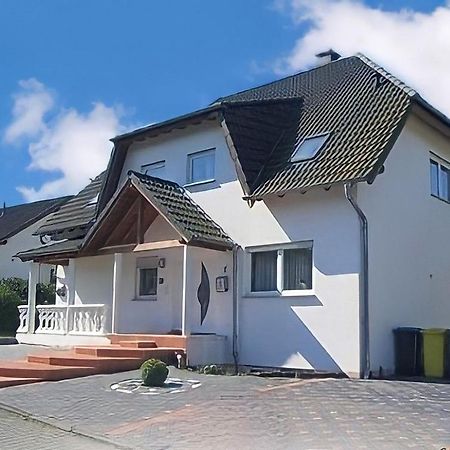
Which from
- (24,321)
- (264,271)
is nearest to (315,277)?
(264,271)

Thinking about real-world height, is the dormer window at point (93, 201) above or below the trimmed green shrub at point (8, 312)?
above

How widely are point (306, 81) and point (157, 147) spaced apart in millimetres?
4792

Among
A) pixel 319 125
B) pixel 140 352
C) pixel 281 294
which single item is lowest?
pixel 140 352

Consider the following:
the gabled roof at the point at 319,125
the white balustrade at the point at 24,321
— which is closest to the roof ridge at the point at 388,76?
the gabled roof at the point at 319,125

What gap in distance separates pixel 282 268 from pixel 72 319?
23.0 ft

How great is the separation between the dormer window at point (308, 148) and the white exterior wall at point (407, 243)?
154cm

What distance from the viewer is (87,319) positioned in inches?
756

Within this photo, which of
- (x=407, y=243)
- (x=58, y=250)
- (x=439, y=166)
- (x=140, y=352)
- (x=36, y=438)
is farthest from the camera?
(x=58, y=250)

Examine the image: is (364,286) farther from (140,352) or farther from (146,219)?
(146,219)

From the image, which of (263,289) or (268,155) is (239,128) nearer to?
(268,155)

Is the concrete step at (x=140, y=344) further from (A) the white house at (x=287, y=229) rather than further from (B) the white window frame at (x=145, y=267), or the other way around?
(B) the white window frame at (x=145, y=267)

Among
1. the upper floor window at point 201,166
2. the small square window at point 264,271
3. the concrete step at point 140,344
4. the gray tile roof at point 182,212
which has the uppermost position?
the upper floor window at point 201,166

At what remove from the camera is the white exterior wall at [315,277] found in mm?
14570

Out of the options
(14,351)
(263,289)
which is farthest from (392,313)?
(14,351)
